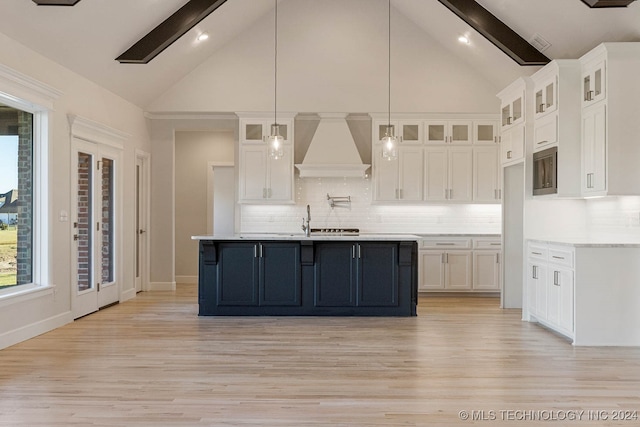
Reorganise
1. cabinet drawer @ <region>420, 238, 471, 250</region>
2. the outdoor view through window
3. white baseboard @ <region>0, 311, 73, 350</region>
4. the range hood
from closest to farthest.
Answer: white baseboard @ <region>0, 311, 73, 350</region>
the outdoor view through window
cabinet drawer @ <region>420, 238, 471, 250</region>
the range hood

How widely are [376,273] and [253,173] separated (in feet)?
9.71

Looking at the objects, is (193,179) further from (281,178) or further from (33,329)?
(33,329)

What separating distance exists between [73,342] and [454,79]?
247 inches

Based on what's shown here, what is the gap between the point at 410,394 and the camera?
374 centimetres

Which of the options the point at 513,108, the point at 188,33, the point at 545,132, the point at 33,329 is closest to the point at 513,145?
the point at 513,108

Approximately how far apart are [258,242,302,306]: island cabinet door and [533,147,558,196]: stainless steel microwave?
2773 mm

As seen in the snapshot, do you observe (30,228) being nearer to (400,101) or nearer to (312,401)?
(312,401)

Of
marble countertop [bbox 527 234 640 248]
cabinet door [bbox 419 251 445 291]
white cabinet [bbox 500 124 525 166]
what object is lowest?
cabinet door [bbox 419 251 445 291]

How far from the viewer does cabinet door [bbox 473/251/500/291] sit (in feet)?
27.5

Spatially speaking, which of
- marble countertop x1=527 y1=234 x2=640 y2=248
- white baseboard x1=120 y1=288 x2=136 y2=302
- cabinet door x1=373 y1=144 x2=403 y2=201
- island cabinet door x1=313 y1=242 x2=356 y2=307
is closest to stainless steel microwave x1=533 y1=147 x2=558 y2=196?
marble countertop x1=527 y1=234 x2=640 y2=248

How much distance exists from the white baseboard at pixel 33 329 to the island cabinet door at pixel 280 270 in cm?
209

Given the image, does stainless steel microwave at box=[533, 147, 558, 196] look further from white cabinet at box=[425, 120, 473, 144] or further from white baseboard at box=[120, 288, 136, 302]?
white baseboard at box=[120, 288, 136, 302]

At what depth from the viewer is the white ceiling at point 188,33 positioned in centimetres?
534

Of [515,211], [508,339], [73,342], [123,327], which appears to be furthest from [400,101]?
[73,342]
